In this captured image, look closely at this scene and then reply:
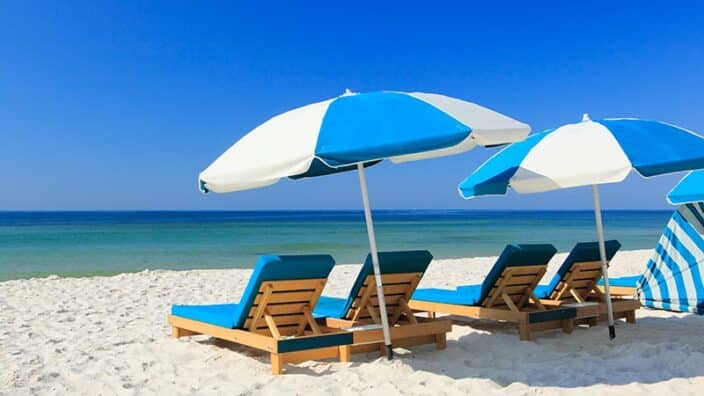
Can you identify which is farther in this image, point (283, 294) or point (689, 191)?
point (689, 191)

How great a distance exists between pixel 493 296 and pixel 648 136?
1.88 meters

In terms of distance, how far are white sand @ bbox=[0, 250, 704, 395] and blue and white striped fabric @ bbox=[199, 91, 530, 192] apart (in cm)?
130

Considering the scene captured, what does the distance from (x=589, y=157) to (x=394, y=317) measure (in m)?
1.92

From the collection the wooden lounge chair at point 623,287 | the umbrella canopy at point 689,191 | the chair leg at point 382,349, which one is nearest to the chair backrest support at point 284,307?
the chair leg at point 382,349

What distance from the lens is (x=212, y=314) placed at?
531 centimetres

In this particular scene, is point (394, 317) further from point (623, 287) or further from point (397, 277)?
point (623, 287)

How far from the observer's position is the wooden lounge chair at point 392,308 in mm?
5088

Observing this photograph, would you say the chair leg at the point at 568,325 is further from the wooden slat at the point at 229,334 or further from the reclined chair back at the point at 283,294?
the wooden slat at the point at 229,334

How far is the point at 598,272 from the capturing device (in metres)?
6.52

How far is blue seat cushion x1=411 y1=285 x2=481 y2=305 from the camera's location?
19.9 feet

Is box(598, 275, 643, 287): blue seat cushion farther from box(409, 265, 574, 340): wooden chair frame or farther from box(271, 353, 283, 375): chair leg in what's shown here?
box(271, 353, 283, 375): chair leg

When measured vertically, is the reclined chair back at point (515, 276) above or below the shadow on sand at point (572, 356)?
above

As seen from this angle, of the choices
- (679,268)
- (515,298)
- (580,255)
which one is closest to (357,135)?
(515,298)

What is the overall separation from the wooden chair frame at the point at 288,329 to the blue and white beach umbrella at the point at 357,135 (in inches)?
16.9
